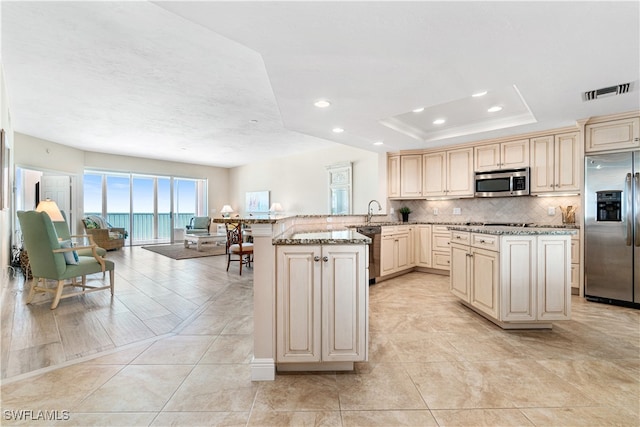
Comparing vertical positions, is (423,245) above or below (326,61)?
below

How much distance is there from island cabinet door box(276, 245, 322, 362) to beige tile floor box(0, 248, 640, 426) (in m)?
0.21

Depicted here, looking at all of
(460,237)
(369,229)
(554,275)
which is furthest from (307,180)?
(554,275)

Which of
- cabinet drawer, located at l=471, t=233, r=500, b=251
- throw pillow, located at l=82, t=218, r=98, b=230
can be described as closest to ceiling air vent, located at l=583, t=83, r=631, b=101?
cabinet drawer, located at l=471, t=233, r=500, b=251

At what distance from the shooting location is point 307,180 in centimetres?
761

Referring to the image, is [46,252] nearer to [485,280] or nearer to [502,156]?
[485,280]

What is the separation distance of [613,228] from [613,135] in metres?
1.11

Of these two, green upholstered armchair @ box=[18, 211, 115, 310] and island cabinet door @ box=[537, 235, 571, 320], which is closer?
island cabinet door @ box=[537, 235, 571, 320]

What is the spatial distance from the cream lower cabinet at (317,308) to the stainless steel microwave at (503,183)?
11.9 ft

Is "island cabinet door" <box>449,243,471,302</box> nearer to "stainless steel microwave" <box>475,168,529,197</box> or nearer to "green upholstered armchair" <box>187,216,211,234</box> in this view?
"stainless steel microwave" <box>475,168,529,197</box>

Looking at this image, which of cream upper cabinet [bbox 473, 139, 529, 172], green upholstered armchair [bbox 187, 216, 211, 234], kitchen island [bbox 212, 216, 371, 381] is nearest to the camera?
kitchen island [bbox 212, 216, 371, 381]

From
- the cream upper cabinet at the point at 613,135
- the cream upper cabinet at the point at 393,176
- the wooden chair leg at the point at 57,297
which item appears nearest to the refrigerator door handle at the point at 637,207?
the cream upper cabinet at the point at 613,135

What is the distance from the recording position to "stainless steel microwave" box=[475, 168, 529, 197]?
4.10 meters

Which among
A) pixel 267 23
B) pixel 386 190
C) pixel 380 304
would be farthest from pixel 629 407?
pixel 386 190

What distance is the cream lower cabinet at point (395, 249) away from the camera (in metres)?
4.32
